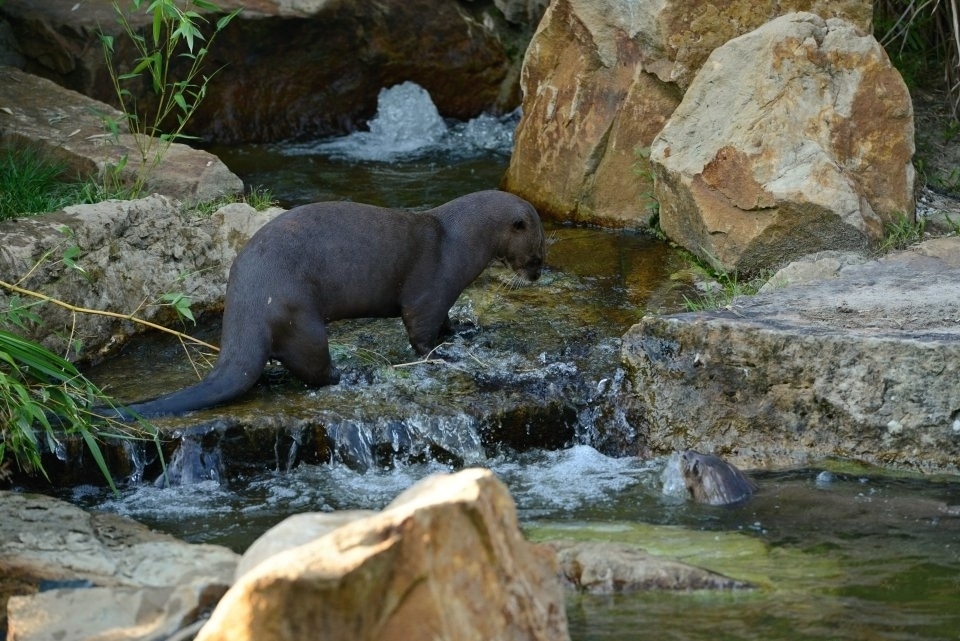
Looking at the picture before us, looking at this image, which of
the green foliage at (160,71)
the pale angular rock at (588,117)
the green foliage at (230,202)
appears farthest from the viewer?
the pale angular rock at (588,117)

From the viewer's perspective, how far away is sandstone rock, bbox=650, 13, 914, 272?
6.18 m

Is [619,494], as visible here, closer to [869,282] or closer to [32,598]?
[869,282]

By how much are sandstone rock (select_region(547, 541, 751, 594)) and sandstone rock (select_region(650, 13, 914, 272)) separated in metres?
2.81

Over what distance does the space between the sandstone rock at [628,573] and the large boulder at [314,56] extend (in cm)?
604

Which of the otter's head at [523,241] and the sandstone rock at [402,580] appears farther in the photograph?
the otter's head at [523,241]

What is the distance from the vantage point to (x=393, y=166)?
8781mm

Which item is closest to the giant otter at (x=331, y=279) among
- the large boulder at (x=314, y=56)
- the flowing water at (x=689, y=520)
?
the flowing water at (x=689, y=520)

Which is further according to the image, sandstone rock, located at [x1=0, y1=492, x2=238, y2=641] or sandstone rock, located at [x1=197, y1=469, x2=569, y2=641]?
sandstone rock, located at [x1=0, y1=492, x2=238, y2=641]

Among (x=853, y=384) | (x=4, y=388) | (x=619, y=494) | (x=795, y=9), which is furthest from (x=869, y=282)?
(x=4, y=388)

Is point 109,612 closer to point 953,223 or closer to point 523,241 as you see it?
point 523,241

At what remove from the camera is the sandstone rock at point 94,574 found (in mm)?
3289

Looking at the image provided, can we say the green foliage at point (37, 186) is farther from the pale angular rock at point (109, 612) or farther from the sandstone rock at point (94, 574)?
the pale angular rock at point (109, 612)

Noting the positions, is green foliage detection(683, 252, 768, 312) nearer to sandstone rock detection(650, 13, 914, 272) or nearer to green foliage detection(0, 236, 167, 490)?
sandstone rock detection(650, 13, 914, 272)

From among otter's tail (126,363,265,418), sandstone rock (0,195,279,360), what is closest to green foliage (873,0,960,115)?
sandstone rock (0,195,279,360)
